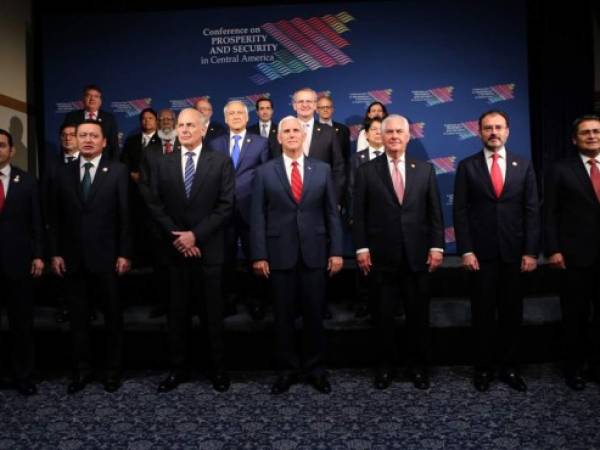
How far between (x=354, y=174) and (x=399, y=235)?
0.86m

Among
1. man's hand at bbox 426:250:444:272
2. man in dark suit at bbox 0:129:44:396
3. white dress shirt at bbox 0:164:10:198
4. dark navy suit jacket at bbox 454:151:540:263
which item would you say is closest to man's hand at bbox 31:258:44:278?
man in dark suit at bbox 0:129:44:396

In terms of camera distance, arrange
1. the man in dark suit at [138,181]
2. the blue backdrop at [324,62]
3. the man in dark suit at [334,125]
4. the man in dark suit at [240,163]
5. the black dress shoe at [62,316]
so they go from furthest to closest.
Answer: the blue backdrop at [324,62] → the man in dark suit at [334,125] → the man in dark suit at [138,181] → the black dress shoe at [62,316] → the man in dark suit at [240,163]

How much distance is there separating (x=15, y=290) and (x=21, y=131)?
10.3ft

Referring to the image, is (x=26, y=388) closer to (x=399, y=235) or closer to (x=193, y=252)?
(x=193, y=252)

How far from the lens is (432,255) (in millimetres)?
3158

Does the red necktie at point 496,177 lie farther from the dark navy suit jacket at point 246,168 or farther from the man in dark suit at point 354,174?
the dark navy suit jacket at point 246,168

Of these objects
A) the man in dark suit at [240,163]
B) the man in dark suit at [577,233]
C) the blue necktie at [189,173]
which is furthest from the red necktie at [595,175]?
the blue necktie at [189,173]

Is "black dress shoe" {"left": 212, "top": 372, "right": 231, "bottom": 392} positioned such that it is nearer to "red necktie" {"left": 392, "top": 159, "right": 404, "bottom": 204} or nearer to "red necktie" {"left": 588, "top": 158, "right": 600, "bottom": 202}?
"red necktie" {"left": 392, "top": 159, "right": 404, "bottom": 204}

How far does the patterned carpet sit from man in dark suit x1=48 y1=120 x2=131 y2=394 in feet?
0.83

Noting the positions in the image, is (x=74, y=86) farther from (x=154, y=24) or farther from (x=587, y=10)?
(x=587, y=10)

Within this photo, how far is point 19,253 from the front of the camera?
10.6 feet

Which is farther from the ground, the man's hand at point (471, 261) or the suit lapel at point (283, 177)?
the suit lapel at point (283, 177)

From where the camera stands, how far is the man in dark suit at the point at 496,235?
311 centimetres

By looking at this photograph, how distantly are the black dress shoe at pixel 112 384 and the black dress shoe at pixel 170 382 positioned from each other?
0.24m
